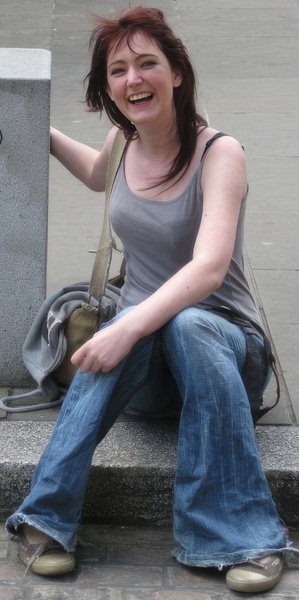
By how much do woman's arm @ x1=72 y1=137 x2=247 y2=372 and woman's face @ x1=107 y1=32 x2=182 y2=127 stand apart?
0.23 m

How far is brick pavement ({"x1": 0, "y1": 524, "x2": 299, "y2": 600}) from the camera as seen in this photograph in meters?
3.17

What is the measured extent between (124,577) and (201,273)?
905 millimetres

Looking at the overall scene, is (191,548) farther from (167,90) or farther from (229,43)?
(229,43)

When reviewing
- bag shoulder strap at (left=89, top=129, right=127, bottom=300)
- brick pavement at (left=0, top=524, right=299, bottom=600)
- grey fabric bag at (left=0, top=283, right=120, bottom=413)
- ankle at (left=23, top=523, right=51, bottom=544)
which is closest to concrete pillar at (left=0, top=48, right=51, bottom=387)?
grey fabric bag at (left=0, top=283, right=120, bottom=413)

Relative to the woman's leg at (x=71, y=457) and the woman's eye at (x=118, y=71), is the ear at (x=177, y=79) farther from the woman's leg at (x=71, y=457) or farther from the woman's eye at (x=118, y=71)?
the woman's leg at (x=71, y=457)

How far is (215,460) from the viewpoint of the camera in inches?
125

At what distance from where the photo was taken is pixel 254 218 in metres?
6.03

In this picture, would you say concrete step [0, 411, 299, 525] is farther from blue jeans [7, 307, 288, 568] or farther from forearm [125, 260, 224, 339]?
forearm [125, 260, 224, 339]

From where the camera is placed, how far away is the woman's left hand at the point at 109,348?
3150 millimetres

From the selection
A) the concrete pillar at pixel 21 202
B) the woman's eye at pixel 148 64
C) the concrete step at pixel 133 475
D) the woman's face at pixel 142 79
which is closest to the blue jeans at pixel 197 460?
the concrete step at pixel 133 475

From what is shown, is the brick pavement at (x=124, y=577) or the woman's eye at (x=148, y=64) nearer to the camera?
the brick pavement at (x=124, y=577)

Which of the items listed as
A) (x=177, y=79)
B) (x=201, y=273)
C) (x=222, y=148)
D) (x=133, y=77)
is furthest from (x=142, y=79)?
(x=201, y=273)

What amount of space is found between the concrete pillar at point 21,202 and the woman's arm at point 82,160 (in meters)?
0.13

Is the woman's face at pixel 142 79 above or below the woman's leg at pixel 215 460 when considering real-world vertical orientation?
above
